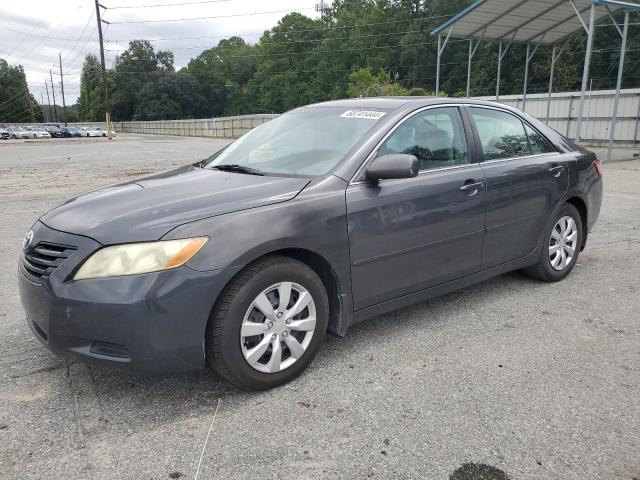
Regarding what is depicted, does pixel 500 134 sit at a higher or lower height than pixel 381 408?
higher

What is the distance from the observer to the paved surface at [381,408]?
2.32 m

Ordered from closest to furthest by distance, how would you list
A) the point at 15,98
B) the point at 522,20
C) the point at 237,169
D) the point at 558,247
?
the point at 237,169 < the point at 558,247 < the point at 522,20 < the point at 15,98

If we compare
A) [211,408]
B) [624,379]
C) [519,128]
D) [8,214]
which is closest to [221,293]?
[211,408]

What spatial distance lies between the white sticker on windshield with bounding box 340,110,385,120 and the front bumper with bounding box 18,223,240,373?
60.0 inches

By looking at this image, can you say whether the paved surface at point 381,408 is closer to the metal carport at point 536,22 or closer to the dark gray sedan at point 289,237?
the dark gray sedan at point 289,237

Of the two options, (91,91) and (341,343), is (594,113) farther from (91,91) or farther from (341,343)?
(91,91)

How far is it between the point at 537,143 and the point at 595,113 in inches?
802

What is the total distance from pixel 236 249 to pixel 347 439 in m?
1.04

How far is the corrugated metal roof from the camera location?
15.0 m

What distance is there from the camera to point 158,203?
2.80 meters

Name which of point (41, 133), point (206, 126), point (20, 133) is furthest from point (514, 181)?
point (41, 133)

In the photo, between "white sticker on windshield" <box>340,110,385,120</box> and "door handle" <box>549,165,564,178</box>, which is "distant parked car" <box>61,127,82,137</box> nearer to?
"white sticker on windshield" <box>340,110,385,120</box>

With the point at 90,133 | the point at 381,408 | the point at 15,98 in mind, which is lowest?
the point at 381,408

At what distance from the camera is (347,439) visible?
249cm
